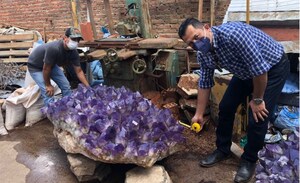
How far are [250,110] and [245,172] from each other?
582 millimetres

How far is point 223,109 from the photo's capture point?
2877 mm

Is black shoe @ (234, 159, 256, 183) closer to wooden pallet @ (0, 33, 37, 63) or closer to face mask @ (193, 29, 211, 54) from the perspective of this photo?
face mask @ (193, 29, 211, 54)

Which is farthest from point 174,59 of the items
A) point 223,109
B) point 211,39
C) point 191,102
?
point 211,39

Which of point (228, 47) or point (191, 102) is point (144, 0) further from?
point (228, 47)

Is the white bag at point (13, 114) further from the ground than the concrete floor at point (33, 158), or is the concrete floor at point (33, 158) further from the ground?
the white bag at point (13, 114)

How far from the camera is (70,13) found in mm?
7312

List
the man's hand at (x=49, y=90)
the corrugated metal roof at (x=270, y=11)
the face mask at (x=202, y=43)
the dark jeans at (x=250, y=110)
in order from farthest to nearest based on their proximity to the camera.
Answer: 1. the man's hand at (x=49, y=90)
2. the corrugated metal roof at (x=270, y=11)
3. the dark jeans at (x=250, y=110)
4. the face mask at (x=202, y=43)

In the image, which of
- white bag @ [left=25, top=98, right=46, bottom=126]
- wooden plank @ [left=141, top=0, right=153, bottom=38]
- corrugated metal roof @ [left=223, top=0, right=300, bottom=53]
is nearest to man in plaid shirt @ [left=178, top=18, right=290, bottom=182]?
corrugated metal roof @ [left=223, top=0, right=300, bottom=53]

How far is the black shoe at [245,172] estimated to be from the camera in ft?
9.02

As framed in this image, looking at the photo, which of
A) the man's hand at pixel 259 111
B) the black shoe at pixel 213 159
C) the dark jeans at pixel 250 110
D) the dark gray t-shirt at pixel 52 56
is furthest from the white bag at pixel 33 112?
the man's hand at pixel 259 111

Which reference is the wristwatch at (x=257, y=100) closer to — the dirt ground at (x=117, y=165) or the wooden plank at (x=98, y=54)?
the dirt ground at (x=117, y=165)

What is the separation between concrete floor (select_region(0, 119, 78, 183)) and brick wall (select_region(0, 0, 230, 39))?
2737 mm

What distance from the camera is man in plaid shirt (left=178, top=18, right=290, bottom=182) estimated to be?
2.28m

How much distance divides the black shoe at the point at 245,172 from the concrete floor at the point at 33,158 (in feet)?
5.41
